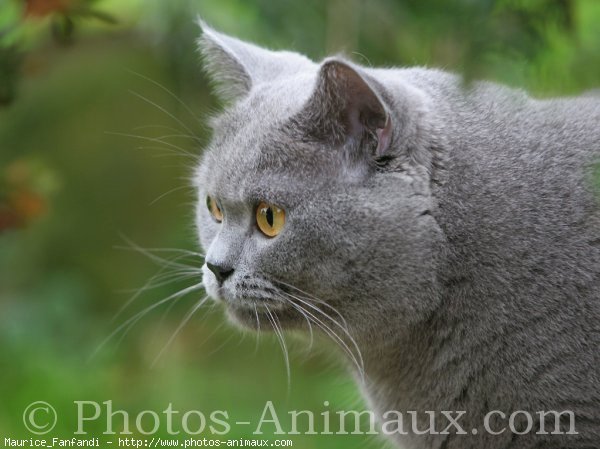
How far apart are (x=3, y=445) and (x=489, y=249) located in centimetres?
198

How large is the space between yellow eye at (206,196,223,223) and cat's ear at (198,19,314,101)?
331mm

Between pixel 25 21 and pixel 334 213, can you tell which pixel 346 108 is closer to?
pixel 334 213

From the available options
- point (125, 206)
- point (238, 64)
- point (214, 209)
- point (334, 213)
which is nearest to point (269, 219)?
point (334, 213)

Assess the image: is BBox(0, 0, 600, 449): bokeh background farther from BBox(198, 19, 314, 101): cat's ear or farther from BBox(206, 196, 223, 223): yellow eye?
BBox(206, 196, 223, 223): yellow eye

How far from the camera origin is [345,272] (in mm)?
1832

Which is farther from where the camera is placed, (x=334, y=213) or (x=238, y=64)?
(x=238, y=64)

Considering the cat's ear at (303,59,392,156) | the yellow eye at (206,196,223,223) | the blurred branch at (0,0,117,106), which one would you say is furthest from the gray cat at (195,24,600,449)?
the blurred branch at (0,0,117,106)

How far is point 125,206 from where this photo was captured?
4422 mm

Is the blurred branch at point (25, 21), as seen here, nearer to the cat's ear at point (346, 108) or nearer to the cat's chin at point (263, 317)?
the cat's ear at point (346, 108)

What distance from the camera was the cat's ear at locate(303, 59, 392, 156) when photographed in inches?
68.4

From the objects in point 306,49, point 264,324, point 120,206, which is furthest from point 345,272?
point 120,206

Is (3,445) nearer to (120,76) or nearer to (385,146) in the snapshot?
(385,146)

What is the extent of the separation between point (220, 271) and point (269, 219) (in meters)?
0.17

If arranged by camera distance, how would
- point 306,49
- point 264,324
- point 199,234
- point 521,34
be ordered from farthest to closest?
point 306,49, point 199,234, point 264,324, point 521,34
